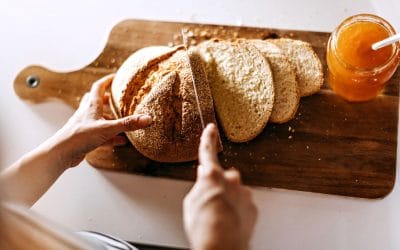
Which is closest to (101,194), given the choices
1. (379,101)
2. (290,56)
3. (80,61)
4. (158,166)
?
(158,166)

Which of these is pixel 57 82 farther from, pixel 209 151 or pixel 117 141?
pixel 209 151

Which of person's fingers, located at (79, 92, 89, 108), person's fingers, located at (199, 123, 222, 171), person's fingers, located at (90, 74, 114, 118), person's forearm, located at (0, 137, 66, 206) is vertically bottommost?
person's forearm, located at (0, 137, 66, 206)

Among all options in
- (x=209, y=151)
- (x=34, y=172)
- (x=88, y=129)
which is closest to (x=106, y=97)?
(x=88, y=129)

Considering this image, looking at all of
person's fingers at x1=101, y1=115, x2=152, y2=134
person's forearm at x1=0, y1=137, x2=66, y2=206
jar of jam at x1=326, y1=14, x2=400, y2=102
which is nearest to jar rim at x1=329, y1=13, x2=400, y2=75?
jar of jam at x1=326, y1=14, x2=400, y2=102

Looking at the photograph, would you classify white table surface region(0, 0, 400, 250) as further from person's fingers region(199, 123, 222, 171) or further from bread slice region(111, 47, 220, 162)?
person's fingers region(199, 123, 222, 171)

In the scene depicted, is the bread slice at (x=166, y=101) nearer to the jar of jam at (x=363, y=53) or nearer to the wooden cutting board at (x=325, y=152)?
the wooden cutting board at (x=325, y=152)
